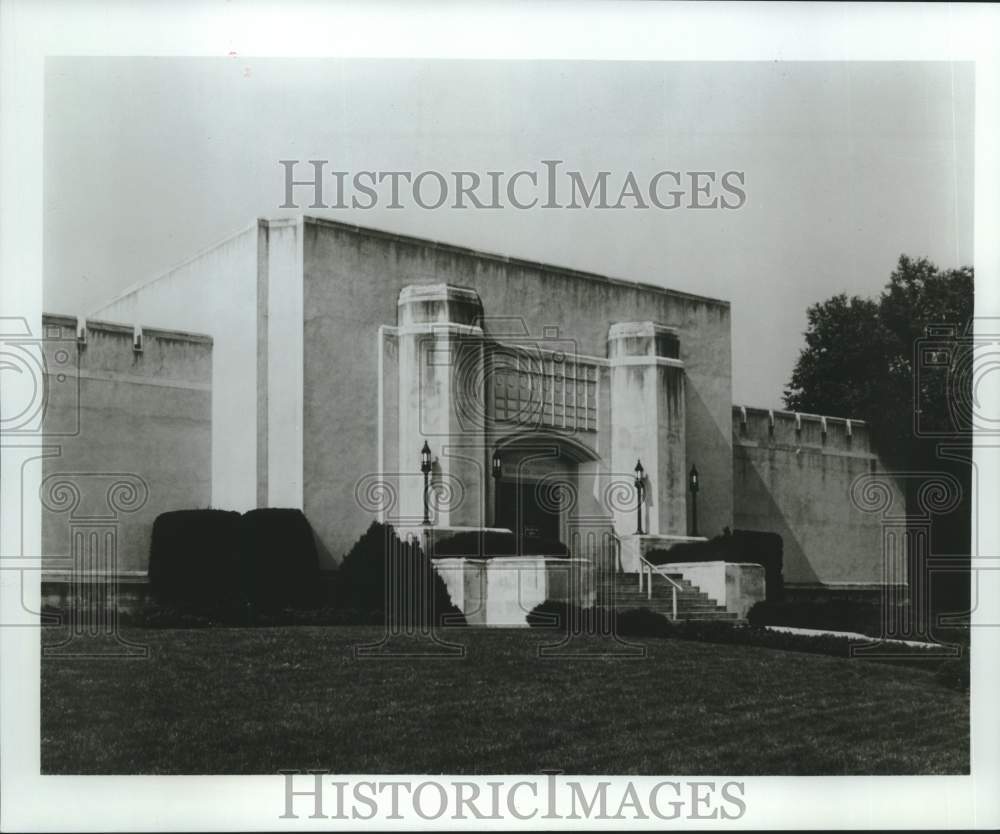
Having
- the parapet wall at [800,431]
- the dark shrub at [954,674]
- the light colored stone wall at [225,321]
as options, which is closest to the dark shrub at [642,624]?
the dark shrub at [954,674]

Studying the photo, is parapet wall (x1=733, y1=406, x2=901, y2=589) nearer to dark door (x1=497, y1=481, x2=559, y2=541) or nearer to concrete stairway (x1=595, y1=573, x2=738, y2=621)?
dark door (x1=497, y1=481, x2=559, y2=541)

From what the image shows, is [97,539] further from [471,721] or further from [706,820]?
[706,820]

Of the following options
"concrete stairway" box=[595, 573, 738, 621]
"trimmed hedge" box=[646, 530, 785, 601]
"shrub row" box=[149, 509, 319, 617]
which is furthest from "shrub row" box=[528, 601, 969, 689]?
"shrub row" box=[149, 509, 319, 617]

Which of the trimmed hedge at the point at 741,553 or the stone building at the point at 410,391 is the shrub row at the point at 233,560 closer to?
the stone building at the point at 410,391

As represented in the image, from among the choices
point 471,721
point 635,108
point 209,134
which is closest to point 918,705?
point 471,721

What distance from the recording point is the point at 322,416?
1759cm

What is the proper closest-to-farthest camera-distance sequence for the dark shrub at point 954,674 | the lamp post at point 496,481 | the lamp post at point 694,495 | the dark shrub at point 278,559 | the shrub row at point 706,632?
the dark shrub at point 954,674, the shrub row at point 706,632, the dark shrub at point 278,559, the lamp post at point 496,481, the lamp post at point 694,495

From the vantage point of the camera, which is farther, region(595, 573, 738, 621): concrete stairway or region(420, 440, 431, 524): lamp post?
region(420, 440, 431, 524): lamp post

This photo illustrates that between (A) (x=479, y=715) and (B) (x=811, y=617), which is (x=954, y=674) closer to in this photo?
(B) (x=811, y=617)

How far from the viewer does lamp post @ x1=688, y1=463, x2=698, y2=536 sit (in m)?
21.1

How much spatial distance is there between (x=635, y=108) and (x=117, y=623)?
7.75m

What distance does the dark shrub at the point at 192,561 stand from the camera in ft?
52.9

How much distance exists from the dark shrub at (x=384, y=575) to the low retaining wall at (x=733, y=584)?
3.79m

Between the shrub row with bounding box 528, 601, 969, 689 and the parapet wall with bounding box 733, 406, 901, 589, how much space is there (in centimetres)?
710
